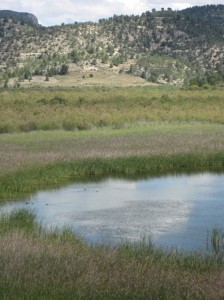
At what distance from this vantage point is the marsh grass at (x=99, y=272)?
8578 millimetres

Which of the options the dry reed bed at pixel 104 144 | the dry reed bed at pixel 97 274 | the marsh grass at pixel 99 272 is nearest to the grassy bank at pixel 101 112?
the dry reed bed at pixel 104 144

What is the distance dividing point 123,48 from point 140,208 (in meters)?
104

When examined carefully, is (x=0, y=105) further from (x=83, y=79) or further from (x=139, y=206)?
(x=83, y=79)

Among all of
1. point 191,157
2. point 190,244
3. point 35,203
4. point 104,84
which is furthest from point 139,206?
point 104,84

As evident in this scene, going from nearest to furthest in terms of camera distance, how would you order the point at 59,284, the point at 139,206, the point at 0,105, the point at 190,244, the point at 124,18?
the point at 59,284, the point at 190,244, the point at 139,206, the point at 0,105, the point at 124,18

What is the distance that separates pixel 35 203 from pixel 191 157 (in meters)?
9.12

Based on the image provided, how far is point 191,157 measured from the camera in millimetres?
26000

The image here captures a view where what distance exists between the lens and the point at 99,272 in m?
9.27

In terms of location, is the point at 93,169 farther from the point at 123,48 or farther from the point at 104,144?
the point at 123,48

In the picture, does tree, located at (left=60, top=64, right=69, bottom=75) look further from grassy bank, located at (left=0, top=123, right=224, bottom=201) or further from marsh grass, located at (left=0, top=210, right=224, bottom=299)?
marsh grass, located at (left=0, top=210, right=224, bottom=299)

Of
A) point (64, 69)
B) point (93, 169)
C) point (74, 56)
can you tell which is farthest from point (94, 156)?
point (74, 56)

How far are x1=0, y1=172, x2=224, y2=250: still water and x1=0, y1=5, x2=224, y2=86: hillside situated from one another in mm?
81254

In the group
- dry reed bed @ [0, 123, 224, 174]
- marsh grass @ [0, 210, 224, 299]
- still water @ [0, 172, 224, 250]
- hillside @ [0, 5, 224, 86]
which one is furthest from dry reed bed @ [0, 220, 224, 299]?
hillside @ [0, 5, 224, 86]

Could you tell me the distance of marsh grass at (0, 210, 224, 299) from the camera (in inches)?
338
